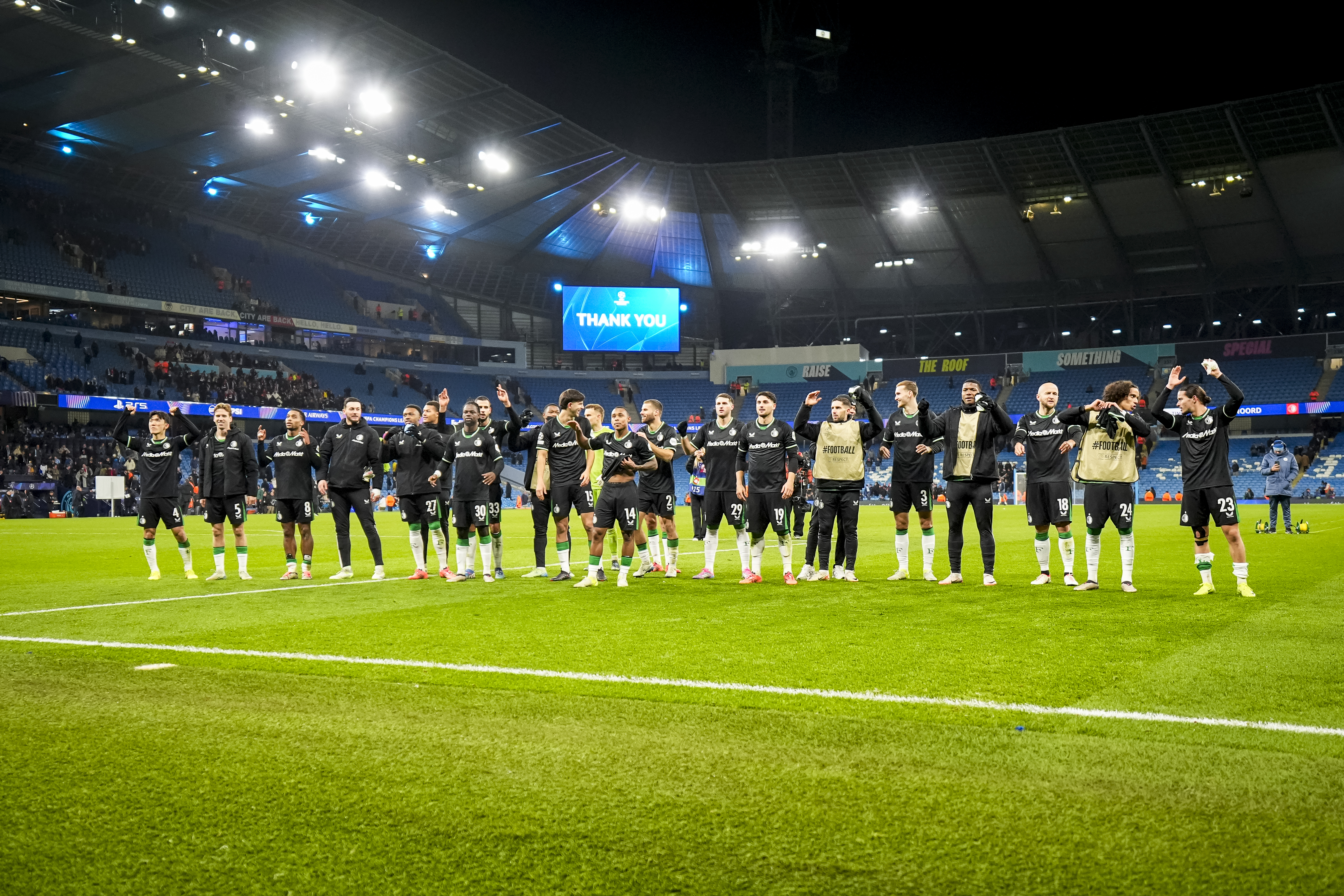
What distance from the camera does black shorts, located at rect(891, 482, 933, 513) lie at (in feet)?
38.7

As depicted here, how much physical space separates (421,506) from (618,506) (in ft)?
9.55

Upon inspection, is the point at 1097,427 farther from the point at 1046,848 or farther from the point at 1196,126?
the point at 1196,126

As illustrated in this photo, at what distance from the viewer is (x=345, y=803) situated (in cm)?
368

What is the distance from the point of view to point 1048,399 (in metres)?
11.2

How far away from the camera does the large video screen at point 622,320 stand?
195ft

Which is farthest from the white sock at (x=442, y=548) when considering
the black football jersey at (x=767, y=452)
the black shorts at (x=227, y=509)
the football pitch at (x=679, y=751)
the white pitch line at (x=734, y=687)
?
the white pitch line at (x=734, y=687)

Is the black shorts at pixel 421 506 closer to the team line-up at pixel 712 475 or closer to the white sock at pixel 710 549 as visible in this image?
the team line-up at pixel 712 475

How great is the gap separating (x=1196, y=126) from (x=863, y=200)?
1564 centimetres

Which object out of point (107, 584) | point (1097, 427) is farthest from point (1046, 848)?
point (107, 584)

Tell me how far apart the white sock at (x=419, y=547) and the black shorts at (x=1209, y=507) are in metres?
9.06

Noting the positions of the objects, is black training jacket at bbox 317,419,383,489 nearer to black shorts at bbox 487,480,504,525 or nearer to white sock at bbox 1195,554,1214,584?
black shorts at bbox 487,480,504,525

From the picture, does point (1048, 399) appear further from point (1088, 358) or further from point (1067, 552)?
point (1088, 358)

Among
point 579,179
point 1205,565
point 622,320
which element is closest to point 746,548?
point 1205,565

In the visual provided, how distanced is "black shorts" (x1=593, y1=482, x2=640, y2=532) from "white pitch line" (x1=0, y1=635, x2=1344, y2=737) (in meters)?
5.08
